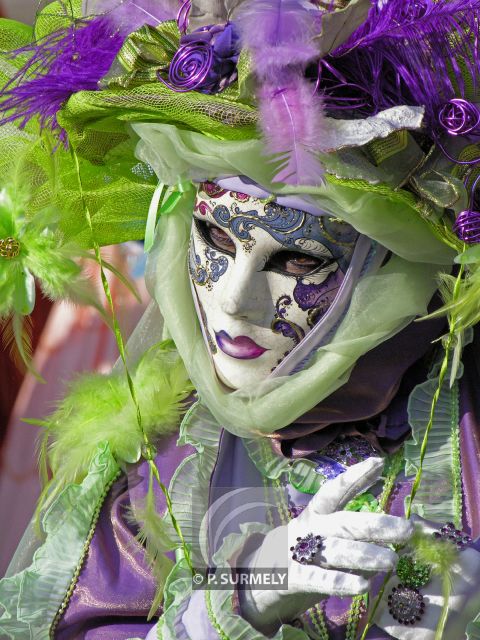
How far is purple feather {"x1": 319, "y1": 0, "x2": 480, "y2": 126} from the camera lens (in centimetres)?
137

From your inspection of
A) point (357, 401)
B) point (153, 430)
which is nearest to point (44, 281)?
point (153, 430)

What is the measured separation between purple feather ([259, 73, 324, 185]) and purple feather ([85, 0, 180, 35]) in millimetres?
254

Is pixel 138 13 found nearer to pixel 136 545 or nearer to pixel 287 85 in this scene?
pixel 287 85

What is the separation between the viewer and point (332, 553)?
1.30 metres

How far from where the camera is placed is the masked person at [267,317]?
1364 mm

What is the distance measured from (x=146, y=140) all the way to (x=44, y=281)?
335mm

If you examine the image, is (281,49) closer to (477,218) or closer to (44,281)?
(477,218)

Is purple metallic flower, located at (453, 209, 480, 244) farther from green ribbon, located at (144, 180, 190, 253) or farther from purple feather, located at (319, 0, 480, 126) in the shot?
green ribbon, located at (144, 180, 190, 253)

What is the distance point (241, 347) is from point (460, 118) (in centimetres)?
44

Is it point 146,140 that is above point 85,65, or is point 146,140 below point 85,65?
below

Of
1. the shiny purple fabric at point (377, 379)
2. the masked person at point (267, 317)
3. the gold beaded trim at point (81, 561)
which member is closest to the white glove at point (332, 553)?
the masked person at point (267, 317)

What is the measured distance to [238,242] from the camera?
1513 millimetres

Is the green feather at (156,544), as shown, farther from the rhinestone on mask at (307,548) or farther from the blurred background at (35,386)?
the blurred background at (35,386)

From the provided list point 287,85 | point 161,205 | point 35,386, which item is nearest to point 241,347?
point 161,205
